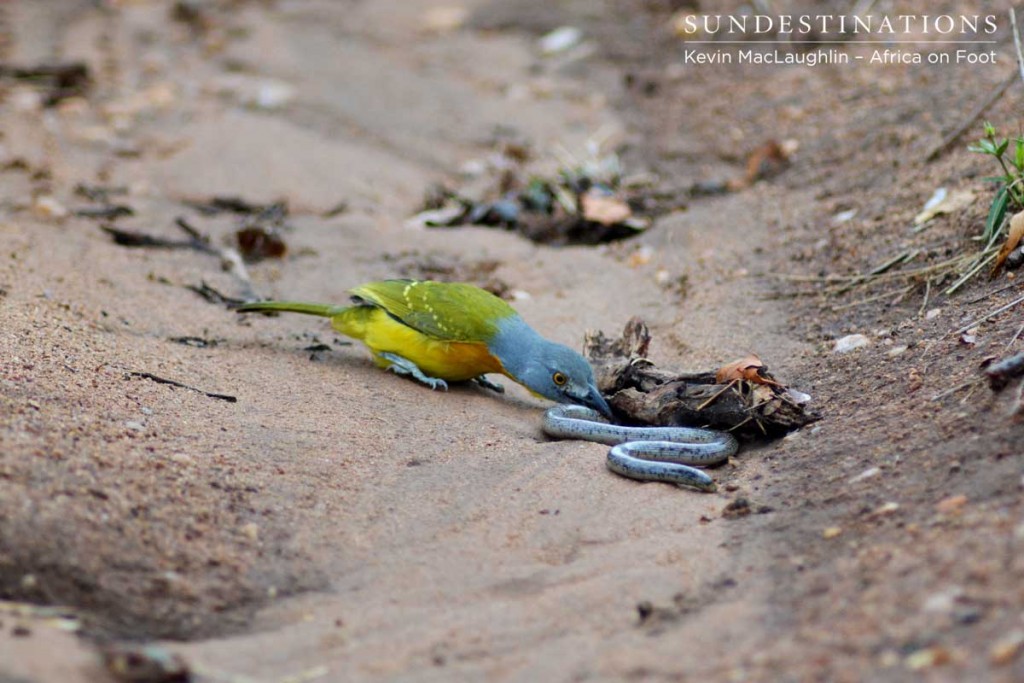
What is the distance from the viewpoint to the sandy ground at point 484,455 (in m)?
2.44

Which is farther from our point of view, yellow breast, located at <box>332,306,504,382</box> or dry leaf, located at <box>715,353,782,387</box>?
yellow breast, located at <box>332,306,504,382</box>

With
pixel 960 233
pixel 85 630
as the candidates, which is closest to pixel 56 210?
pixel 85 630

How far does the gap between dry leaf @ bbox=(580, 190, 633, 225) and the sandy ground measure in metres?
0.24

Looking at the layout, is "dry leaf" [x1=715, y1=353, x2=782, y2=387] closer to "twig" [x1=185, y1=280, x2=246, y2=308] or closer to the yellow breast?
the yellow breast

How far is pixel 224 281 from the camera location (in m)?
5.81

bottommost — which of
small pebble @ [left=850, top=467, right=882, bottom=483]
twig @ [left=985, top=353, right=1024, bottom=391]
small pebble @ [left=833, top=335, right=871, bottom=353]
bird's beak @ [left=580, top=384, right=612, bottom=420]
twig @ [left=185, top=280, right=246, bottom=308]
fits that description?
twig @ [left=185, top=280, right=246, bottom=308]

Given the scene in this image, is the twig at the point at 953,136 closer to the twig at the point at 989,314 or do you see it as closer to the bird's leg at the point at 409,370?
the twig at the point at 989,314

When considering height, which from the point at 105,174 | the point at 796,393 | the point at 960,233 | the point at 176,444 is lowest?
the point at 105,174

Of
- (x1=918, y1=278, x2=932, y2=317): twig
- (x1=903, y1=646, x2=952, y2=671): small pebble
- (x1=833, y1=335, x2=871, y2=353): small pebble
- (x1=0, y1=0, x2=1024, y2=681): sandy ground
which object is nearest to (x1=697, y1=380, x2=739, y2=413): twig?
(x1=0, y1=0, x2=1024, y2=681): sandy ground

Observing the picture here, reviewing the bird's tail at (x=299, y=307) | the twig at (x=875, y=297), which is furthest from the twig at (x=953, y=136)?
the bird's tail at (x=299, y=307)

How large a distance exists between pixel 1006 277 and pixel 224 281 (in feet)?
13.0

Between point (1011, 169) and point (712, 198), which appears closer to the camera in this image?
point (1011, 169)

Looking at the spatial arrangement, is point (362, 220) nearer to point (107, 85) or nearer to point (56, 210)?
point (56, 210)

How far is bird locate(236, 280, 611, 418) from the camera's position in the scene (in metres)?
4.45
